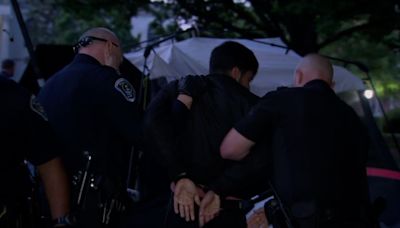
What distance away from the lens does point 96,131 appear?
3131 mm

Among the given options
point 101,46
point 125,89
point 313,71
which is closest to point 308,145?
point 313,71

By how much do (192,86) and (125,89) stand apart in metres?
0.40

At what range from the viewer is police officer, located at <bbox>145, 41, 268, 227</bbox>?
9.59ft

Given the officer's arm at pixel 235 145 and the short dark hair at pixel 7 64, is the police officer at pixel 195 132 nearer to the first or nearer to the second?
the officer's arm at pixel 235 145

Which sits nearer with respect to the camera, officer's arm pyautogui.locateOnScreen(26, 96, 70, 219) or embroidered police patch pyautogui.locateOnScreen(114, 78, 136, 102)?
officer's arm pyautogui.locateOnScreen(26, 96, 70, 219)

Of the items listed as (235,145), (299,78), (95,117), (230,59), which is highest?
(230,59)

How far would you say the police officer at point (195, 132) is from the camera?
292 centimetres

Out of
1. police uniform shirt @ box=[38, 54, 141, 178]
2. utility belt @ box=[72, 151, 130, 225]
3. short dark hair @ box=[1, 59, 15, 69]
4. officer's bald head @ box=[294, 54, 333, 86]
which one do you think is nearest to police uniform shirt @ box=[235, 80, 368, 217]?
officer's bald head @ box=[294, 54, 333, 86]

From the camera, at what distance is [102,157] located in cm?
313

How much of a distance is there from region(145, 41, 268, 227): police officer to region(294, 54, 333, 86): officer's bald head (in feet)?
0.90

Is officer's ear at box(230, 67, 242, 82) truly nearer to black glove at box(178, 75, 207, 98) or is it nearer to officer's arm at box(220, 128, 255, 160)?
black glove at box(178, 75, 207, 98)

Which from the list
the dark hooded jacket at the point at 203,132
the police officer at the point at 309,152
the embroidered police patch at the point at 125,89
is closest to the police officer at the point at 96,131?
the embroidered police patch at the point at 125,89

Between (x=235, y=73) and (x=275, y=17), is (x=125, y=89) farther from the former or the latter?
(x=275, y=17)

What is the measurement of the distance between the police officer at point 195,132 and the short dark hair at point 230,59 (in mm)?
61
